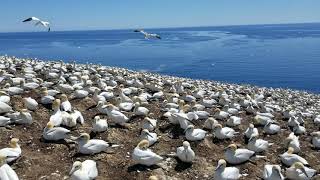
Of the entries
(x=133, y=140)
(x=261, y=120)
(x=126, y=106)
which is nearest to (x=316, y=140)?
(x=261, y=120)

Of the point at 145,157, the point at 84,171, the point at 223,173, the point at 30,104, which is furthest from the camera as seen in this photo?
the point at 30,104

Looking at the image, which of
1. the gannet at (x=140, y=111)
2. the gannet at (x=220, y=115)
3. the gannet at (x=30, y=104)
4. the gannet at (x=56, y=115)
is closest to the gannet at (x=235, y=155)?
the gannet at (x=140, y=111)

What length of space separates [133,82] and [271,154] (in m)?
9.73

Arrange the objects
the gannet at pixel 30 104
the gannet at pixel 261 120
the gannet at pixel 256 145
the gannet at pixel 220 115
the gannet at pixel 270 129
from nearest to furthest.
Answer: the gannet at pixel 256 145
the gannet at pixel 30 104
the gannet at pixel 270 129
the gannet at pixel 220 115
the gannet at pixel 261 120

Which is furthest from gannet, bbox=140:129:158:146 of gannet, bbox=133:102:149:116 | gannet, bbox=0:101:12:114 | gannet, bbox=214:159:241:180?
gannet, bbox=0:101:12:114

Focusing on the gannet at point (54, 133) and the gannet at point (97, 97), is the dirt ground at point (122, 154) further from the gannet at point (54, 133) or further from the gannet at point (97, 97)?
the gannet at point (97, 97)

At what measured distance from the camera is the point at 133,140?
13.9 metres

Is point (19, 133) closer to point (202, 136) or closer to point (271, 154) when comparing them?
point (202, 136)

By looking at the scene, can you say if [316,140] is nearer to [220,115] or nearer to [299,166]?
[220,115]

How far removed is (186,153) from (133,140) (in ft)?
6.98

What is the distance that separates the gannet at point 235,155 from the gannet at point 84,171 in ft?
12.4

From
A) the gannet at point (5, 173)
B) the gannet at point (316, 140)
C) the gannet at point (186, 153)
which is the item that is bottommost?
the gannet at point (316, 140)

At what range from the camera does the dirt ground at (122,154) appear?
11484 mm

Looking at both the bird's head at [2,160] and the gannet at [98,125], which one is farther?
the gannet at [98,125]
